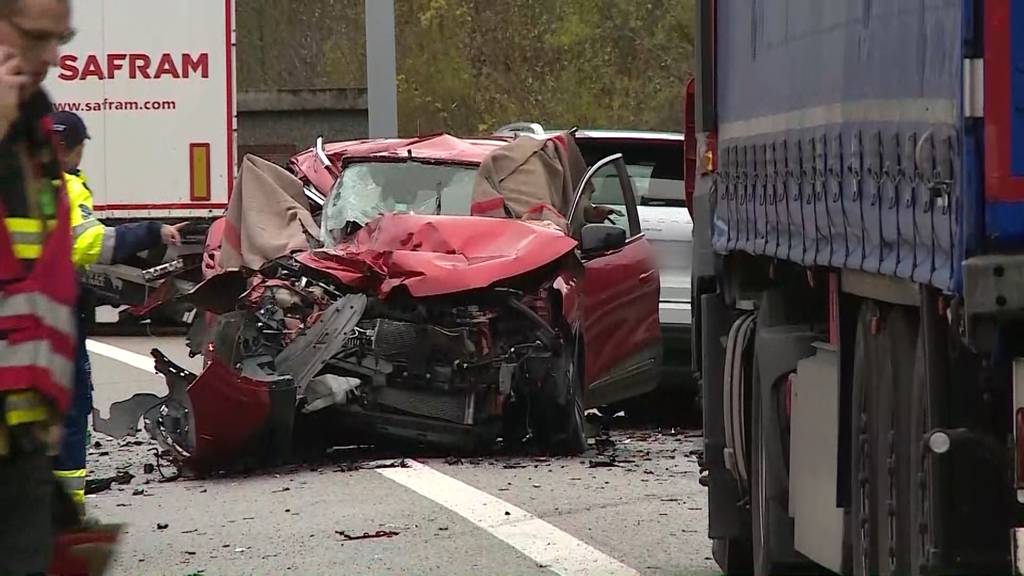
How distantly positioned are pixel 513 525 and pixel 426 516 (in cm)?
50

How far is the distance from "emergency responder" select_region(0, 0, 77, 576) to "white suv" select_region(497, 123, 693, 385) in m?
8.83

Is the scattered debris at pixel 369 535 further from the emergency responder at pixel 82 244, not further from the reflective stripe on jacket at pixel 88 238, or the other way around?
the reflective stripe on jacket at pixel 88 238

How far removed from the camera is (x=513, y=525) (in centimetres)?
959

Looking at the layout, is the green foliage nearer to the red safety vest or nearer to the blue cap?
the blue cap

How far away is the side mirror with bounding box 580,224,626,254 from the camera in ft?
39.2

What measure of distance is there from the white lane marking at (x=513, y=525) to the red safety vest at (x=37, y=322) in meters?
4.18

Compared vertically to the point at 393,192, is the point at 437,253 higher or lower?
lower

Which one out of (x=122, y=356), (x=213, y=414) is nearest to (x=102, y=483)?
(x=213, y=414)

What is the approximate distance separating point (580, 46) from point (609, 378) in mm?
29976

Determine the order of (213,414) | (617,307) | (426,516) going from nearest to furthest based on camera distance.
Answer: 1. (426,516)
2. (213,414)
3. (617,307)

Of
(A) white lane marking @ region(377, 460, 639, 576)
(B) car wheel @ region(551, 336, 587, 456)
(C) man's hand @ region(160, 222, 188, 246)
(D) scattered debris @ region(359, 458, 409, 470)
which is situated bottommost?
(A) white lane marking @ region(377, 460, 639, 576)

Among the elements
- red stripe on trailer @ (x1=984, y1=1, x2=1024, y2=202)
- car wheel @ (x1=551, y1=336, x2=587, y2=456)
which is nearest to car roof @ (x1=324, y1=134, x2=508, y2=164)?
car wheel @ (x1=551, y1=336, x2=587, y2=456)

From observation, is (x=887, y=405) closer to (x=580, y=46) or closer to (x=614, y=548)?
(x=614, y=548)

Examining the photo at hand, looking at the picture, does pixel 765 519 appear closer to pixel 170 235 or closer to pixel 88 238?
pixel 170 235
